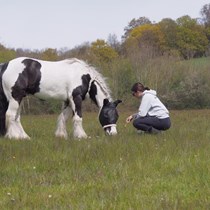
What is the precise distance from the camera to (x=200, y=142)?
9.08 m

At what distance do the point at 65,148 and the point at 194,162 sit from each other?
2.62 meters

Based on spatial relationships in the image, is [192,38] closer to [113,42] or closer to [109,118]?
[113,42]

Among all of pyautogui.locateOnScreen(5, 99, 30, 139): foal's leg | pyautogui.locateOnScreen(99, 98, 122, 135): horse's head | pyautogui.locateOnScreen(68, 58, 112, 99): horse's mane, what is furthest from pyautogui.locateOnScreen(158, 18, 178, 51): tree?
pyautogui.locateOnScreen(5, 99, 30, 139): foal's leg

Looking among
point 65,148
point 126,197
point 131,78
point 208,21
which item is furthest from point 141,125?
point 208,21

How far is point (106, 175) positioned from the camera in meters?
6.07

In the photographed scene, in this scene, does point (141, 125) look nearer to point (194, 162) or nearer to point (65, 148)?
point (65, 148)

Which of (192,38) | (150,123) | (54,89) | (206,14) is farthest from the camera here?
(206,14)

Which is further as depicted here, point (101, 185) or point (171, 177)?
point (171, 177)

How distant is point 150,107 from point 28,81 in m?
3.00

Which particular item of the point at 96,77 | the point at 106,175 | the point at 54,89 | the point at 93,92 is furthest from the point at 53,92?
the point at 106,175

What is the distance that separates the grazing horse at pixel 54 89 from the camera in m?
10.9

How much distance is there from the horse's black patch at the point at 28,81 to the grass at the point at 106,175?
2.18 m

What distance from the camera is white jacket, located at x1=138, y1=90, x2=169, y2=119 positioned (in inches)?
420

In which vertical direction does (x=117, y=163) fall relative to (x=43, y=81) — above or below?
below
